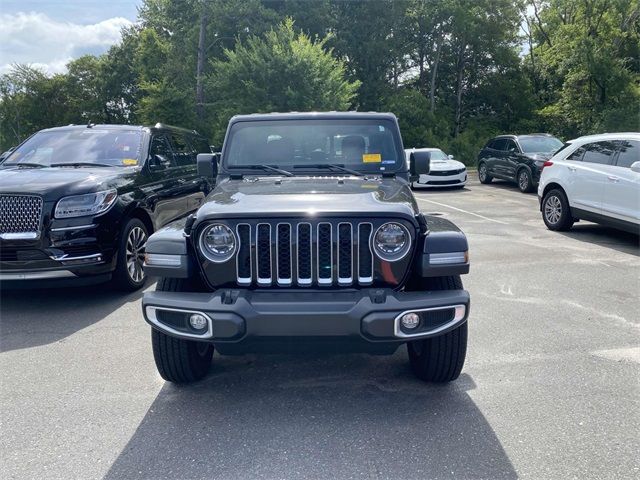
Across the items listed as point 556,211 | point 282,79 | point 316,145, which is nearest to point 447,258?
point 316,145

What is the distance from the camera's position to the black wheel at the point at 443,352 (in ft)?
11.1

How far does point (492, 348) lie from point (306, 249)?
206cm

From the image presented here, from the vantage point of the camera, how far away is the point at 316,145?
4574mm

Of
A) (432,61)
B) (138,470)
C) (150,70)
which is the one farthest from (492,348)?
(432,61)

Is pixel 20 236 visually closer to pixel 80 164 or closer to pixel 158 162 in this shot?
pixel 80 164

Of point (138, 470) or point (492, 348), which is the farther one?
point (492, 348)

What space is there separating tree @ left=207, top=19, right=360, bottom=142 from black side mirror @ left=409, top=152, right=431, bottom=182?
62.3 ft

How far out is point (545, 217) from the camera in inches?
386

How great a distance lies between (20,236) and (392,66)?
3358 cm

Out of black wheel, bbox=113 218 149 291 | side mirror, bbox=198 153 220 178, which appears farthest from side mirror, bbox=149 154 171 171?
side mirror, bbox=198 153 220 178

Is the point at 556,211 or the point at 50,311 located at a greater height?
the point at 556,211

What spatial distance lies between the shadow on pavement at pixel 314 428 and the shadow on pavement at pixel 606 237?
5661 mm

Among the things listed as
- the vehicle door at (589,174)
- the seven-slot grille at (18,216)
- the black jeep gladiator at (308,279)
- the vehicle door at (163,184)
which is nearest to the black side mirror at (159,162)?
the vehicle door at (163,184)

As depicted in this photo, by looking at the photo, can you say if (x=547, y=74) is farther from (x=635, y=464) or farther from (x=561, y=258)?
(x=635, y=464)
